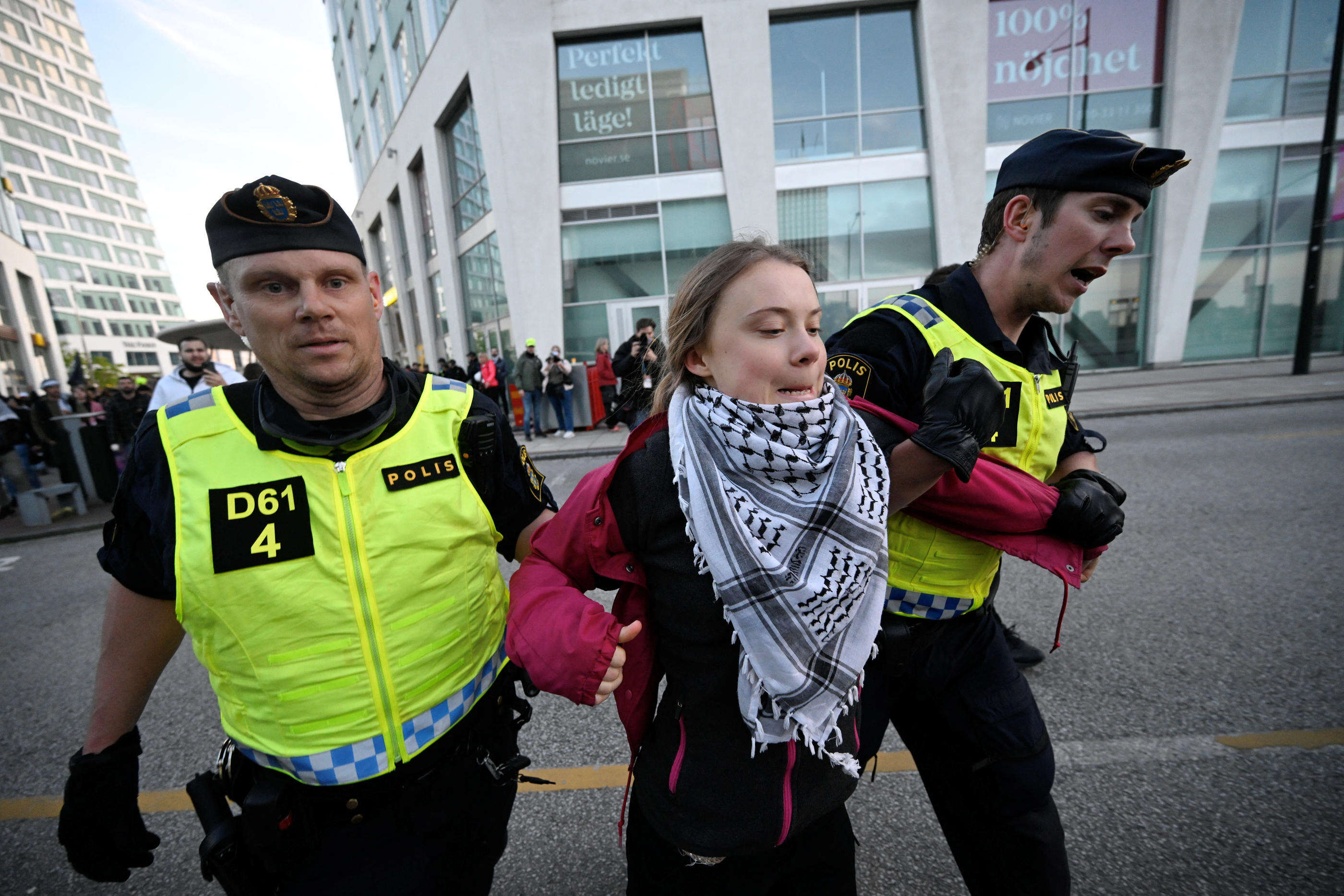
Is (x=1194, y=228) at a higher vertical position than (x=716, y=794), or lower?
higher

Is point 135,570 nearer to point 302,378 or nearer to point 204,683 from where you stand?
point 302,378

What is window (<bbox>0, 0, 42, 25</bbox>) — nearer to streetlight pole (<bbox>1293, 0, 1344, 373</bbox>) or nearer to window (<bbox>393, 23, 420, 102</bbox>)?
window (<bbox>393, 23, 420, 102</bbox>)

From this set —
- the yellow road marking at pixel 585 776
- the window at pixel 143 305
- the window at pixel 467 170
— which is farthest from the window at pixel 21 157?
the yellow road marking at pixel 585 776

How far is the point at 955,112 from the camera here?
12.2 metres

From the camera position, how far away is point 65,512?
7.77 m

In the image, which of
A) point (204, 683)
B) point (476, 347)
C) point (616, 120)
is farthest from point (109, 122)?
point (204, 683)

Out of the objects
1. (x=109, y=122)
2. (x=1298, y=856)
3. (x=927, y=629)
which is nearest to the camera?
(x=927, y=629)

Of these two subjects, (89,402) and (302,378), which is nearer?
(302,378)

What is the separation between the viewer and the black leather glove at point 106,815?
1.22 meters

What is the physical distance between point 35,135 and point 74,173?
A: 5401 mm

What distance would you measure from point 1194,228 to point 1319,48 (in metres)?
4.47

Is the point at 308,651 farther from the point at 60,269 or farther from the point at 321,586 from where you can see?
the point at 60,269

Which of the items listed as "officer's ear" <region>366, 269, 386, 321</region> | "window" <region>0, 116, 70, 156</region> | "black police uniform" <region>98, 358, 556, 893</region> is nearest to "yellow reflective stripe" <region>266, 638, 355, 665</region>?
"black police uniform" <region>98, 358, 556, 893</region>

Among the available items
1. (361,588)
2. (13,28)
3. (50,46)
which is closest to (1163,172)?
(361,588)
